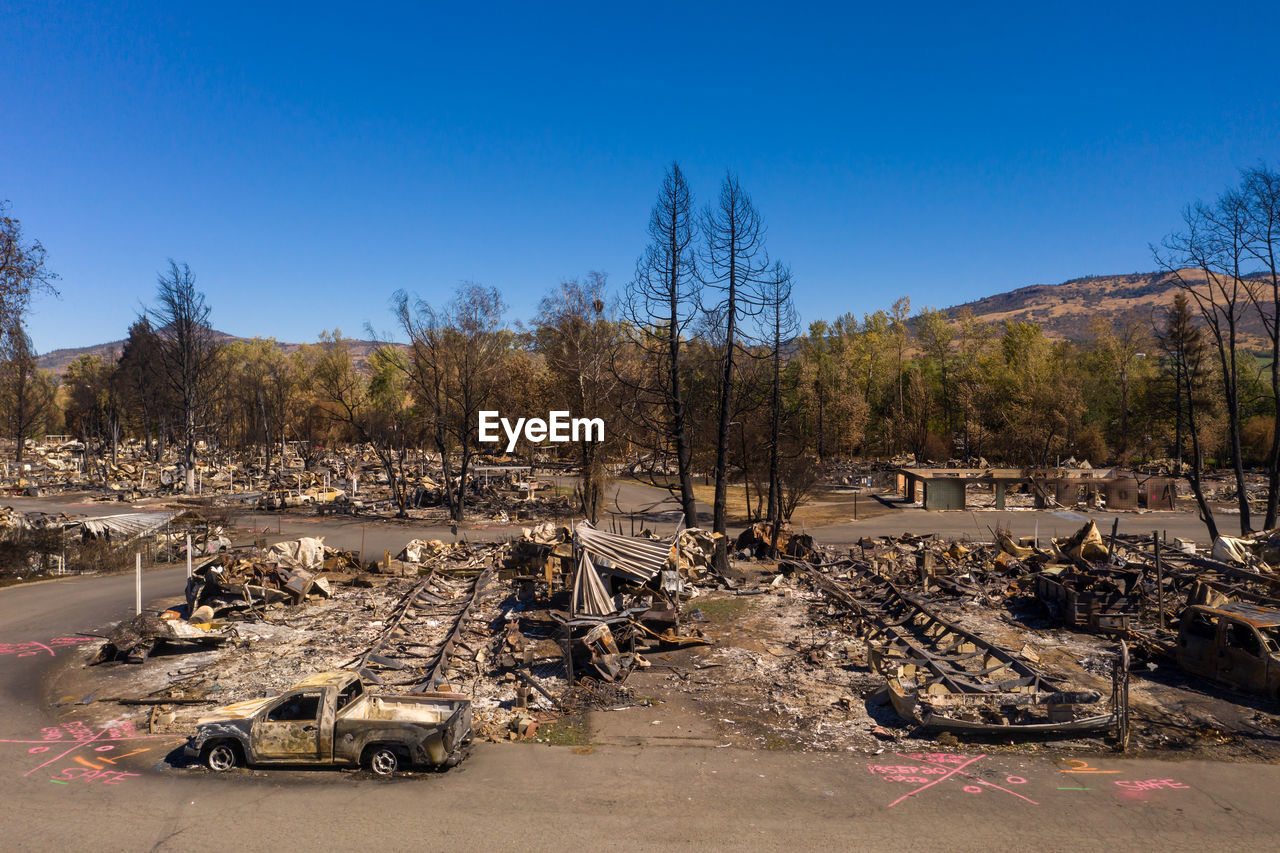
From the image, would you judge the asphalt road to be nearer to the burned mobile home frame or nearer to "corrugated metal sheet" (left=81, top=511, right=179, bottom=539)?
the burned mobile home frame

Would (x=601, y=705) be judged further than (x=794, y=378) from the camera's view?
No

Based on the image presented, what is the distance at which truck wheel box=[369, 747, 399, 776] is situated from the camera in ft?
37.0

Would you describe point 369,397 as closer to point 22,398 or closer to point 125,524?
point 22,398

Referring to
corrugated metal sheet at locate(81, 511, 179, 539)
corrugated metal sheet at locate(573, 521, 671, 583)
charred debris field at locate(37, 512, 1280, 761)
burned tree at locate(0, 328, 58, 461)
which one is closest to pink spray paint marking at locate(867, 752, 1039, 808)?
charred debris field at locate(37, 512, 1280, 761)

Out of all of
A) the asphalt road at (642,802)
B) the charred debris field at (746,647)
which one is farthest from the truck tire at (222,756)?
the charred debris field at (746,647)

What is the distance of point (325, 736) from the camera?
1138 cm

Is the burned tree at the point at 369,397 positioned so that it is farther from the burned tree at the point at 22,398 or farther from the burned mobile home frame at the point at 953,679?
the burned mobile home frame at the point at 953,679

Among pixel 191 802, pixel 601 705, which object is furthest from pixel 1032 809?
pixel 191 802

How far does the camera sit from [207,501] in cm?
4869

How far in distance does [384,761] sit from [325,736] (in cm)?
98

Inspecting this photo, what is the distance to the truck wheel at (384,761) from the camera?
1129 centimetres

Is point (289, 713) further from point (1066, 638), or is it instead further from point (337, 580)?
point (1066, 638)

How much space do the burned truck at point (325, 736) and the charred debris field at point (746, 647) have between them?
0.93m

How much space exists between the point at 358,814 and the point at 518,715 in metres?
3.88
